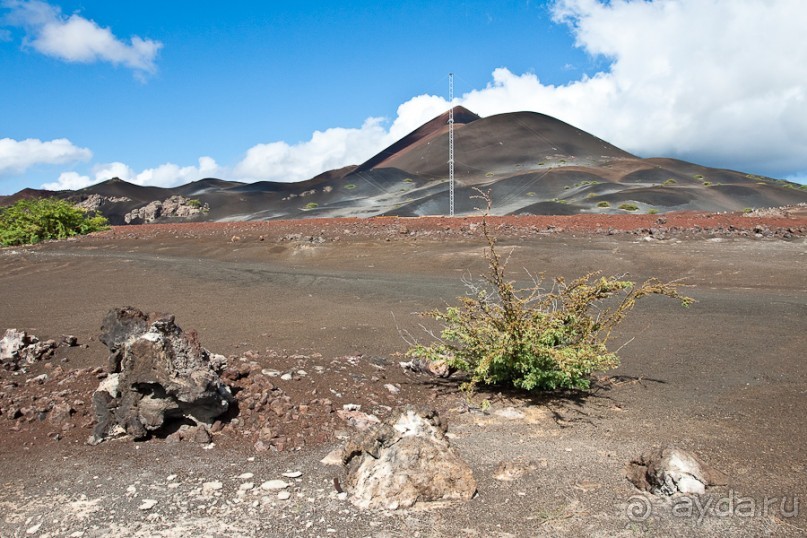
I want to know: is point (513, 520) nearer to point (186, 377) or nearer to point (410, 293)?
point (186, 377)

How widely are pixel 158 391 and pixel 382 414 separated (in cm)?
188

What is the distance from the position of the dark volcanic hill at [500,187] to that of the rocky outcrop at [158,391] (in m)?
23.1

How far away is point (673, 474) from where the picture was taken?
12.4 ft

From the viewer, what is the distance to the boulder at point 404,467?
150 inches

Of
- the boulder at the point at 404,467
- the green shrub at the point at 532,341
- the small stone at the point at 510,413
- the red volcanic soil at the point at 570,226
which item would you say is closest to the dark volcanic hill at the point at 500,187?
the red volcanic soil at the point at 570,226

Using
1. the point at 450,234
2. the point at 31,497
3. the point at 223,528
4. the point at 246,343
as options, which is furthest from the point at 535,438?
the point at 450,234

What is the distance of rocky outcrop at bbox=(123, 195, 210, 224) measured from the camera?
35094 mm

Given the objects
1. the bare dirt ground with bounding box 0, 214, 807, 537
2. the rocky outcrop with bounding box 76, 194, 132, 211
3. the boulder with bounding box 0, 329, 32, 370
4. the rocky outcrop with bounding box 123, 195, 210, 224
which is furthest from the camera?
the rocky outcrop with bounding box 76, 194, 132, 211

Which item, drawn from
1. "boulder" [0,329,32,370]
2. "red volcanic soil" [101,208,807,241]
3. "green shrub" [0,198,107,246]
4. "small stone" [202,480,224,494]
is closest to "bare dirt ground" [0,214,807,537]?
"small stone" [202,480,224,494]

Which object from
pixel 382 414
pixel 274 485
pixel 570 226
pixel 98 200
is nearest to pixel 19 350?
pixel 382 414

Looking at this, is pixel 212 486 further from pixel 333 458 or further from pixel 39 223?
pixel 39 223

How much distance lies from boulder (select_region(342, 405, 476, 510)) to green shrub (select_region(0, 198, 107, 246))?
1046 inches

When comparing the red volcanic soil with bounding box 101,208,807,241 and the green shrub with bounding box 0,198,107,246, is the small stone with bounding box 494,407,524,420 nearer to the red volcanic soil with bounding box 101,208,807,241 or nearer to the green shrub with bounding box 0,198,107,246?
the red volcanic soil with bounding box 101,208,807,241

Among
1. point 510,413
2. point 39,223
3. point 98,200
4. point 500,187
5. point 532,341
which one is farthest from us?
point 98,200
